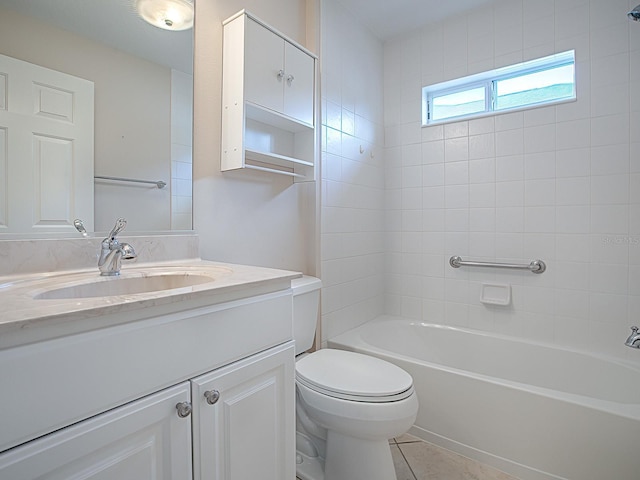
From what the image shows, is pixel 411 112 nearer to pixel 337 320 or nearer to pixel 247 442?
pixel 337 320

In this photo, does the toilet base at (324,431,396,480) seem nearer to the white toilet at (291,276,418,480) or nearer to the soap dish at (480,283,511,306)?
the white toilet at (291,276,418,480)

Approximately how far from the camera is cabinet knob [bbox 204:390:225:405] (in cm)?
78

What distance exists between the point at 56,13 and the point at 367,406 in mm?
1661

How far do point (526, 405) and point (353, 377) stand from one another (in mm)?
772

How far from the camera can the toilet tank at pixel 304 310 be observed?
1.58 meters

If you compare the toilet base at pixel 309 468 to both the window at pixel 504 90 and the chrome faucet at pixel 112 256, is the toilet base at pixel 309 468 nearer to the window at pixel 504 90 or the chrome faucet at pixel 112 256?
the chrome faucet at pixel 112 256

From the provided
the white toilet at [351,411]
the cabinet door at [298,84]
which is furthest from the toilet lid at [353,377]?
the cabinet door at [298,84]

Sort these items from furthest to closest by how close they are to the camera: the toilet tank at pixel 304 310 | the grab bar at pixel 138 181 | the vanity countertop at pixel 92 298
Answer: the toilet tank at pixel 304 310 < the grab bar at pixel 138 181 < the vanity countertop at pixel 92 298

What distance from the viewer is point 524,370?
1.99 m

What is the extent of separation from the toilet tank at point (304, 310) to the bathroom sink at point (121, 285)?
0.56 meters

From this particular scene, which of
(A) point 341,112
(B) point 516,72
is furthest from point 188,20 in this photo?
(B) point 516,72

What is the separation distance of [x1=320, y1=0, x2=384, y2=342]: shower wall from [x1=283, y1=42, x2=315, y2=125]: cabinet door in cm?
22

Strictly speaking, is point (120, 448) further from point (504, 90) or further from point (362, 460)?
point (504, 90)

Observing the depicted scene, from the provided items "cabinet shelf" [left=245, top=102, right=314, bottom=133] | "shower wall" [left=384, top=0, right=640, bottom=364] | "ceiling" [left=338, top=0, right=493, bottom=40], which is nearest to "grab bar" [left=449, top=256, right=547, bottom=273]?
"shower wall" [left=384, top=0, right=640, bottom=364]
